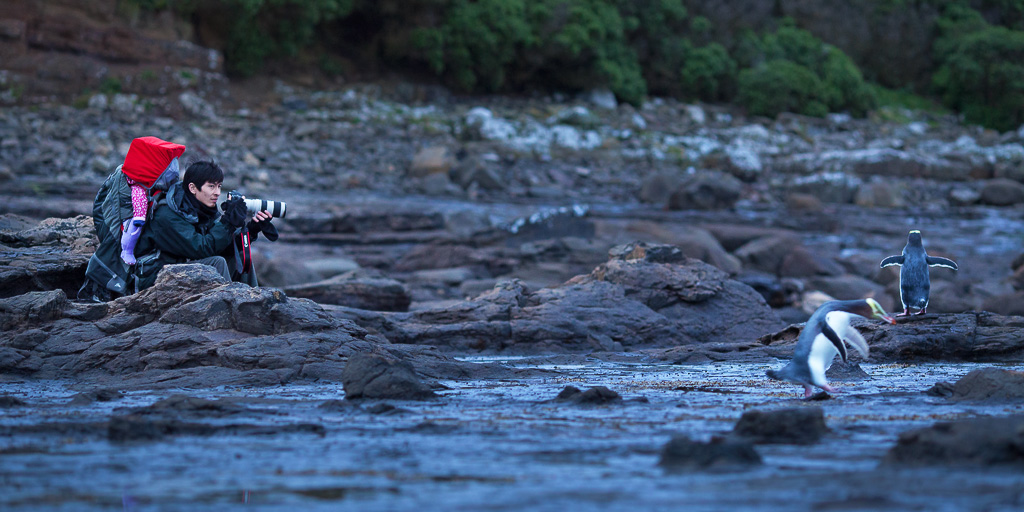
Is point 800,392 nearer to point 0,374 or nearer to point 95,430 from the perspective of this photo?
point 95,430

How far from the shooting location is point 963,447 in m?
2.88

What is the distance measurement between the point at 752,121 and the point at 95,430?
35616 mm

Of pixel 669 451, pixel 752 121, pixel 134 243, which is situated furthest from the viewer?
pixel 752 121

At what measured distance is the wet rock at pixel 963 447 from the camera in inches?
111

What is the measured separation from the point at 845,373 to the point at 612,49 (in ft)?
107

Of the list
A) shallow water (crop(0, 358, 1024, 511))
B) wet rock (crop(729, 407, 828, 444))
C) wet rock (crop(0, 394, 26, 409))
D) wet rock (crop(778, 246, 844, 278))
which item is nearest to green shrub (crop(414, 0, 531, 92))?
wet rock (crop(778, 246, 844, 278))

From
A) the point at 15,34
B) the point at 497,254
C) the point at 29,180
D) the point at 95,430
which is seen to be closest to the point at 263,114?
the point at 15,34

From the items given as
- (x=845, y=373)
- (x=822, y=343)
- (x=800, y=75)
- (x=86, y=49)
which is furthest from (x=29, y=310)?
(x=800, y=75)

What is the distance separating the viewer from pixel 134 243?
6.15 m

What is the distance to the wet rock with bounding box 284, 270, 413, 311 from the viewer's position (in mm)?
9289

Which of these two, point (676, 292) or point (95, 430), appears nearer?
point (95, 430)

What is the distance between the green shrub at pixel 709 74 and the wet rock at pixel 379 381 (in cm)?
3630

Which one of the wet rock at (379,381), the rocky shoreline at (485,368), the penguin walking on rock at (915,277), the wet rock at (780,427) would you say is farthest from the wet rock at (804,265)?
the wet rock at (780,427)

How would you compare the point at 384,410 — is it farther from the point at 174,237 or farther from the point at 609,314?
the point at 609,314
